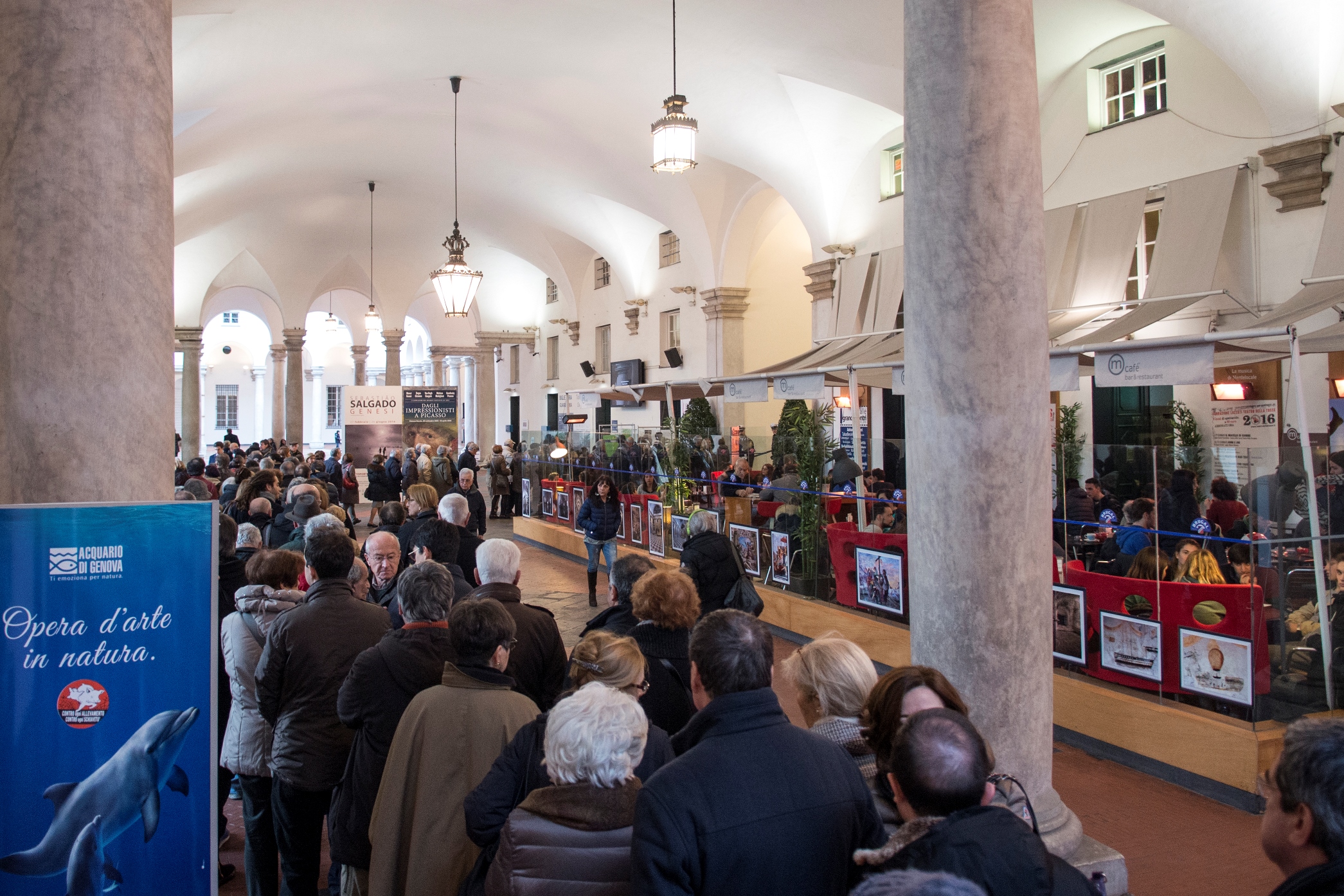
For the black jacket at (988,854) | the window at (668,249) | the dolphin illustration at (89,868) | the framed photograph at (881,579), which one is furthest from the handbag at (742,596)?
the window at (668,249)

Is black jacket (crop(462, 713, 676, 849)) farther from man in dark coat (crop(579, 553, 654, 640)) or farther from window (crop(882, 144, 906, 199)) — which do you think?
window (crop(882, 144, 906, 199))

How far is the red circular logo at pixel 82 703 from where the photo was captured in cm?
229

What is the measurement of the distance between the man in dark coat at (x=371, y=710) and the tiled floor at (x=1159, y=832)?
53.5 inches

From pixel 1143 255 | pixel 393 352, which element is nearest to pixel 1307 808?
pixel 1143 255

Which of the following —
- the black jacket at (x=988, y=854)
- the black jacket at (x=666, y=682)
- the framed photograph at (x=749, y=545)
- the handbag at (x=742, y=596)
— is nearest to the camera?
the black jacket at (x=988, y=854)

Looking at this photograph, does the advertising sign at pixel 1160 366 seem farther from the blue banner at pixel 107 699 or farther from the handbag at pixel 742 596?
the blue banner at pixel 107 699

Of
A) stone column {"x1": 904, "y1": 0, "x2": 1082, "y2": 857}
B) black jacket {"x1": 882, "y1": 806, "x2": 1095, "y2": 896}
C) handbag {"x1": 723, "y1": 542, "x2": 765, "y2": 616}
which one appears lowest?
handbag {"x1": 723, "y1": 542, "x2": 765, "y2": 616}

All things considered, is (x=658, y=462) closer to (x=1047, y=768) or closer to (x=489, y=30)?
(x=489, y=30)

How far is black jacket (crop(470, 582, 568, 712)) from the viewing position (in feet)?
11.0

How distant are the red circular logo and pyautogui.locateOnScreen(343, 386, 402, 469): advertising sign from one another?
15029 mm

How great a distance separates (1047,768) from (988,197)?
198cm

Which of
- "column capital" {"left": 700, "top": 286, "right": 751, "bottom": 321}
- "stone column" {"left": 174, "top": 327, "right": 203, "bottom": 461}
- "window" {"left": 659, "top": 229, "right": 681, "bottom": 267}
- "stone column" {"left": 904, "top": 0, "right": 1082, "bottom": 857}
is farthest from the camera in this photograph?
"stone column" {"left": 174, "top": 327, "right": 203, "bottom": 461}

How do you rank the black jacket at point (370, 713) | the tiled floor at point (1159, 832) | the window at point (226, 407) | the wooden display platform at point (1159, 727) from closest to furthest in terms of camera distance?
the black jacket at point (370, 713)
the tiled floor at point (1159, 832)
the wooden display platform at point (1159, 727)
the window at point (226, 407)

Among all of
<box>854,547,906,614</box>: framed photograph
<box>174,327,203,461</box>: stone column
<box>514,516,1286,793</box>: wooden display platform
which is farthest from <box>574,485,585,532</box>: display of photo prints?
<box>174,327,203,461</box>: stone column
